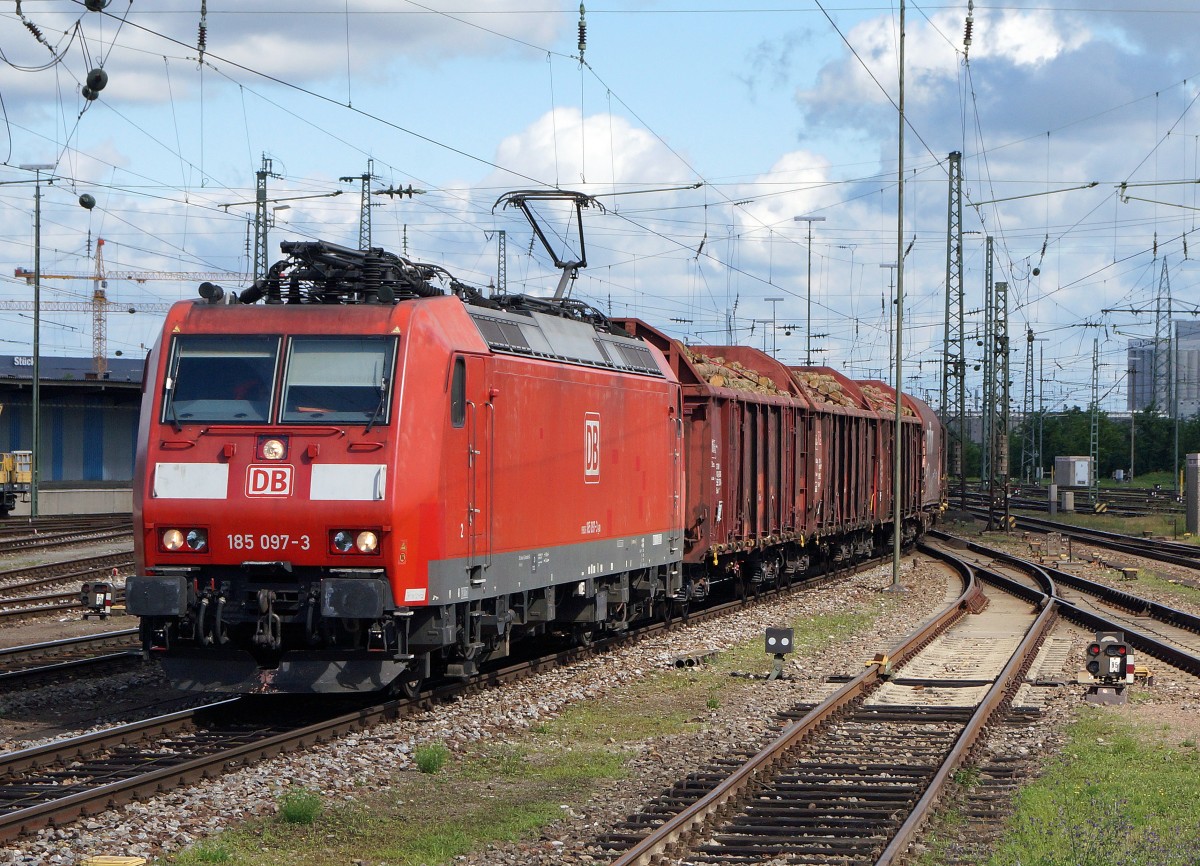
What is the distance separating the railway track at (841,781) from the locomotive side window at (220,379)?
501 cm

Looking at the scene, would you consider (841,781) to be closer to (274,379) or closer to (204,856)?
(204,856)

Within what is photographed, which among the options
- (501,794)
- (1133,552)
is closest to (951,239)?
(1133,552)

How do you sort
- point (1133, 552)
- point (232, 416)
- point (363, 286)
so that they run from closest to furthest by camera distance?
1. point (232, 416)
2. point (363, 286)
3. point (1133, 552)

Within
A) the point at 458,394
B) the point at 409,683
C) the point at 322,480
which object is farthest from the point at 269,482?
the point at 409,683

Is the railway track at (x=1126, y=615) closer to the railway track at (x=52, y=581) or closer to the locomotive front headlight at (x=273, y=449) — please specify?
the locomotive front headlight at (x=273, y=449)

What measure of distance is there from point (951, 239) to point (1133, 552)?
12.1 metres

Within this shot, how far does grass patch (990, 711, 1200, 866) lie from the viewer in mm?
8695

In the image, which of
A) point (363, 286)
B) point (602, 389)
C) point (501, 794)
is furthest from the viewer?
point (602, 389)

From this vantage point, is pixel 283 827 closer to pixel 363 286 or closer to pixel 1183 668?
pixel 363 286

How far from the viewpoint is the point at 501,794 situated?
35.1 feet

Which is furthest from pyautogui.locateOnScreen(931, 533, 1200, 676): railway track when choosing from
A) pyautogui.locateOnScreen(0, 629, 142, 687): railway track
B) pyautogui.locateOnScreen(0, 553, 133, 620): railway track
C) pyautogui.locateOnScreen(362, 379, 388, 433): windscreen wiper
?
pyautogui.locateOnScreen(0, 553, 133, 620): railway track

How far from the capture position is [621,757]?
1205cm

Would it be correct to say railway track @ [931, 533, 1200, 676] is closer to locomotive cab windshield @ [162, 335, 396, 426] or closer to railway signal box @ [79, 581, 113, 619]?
locomotive cab windshield @ [162, 335, 396, 426]

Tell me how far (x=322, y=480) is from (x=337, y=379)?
0.94 meters
